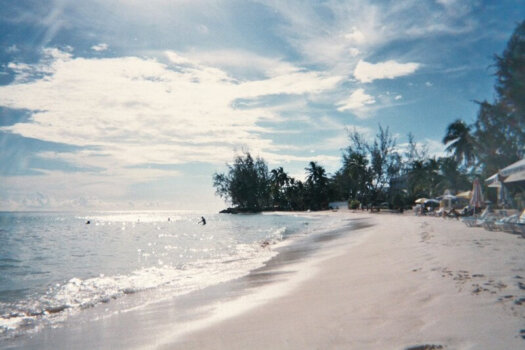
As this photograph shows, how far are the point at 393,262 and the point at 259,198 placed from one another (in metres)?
90.7

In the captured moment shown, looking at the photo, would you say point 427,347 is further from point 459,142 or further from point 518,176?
point 459,142

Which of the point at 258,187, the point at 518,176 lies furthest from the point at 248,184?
the point at 518,176

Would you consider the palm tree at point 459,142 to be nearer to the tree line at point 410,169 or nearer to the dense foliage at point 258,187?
the tree line at point 410,169

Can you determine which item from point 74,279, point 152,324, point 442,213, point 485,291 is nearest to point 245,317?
point 152,324

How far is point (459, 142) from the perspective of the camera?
47.6 metres

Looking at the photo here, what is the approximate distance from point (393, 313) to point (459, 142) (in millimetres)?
52034

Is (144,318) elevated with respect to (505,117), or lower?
lower

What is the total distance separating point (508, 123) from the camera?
106ft

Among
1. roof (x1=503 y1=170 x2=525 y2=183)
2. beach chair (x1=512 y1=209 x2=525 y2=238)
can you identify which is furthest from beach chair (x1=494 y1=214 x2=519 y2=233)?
roof (x1=503 y1=170 x2=525 y2=183)

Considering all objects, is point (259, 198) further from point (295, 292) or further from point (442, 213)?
point (295, 292)

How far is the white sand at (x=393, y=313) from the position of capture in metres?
2.91

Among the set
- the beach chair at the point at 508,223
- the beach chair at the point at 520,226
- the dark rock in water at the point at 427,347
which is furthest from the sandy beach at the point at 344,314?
the beach chair at the point at 508,223

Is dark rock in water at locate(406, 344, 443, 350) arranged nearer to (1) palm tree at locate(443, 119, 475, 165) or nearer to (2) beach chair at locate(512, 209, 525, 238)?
(2) beach chair at locate(512, 209, 525, 238)

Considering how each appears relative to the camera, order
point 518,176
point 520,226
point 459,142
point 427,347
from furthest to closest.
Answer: point 459,142 → point 518,176 → point 520,226 → point 427,347
